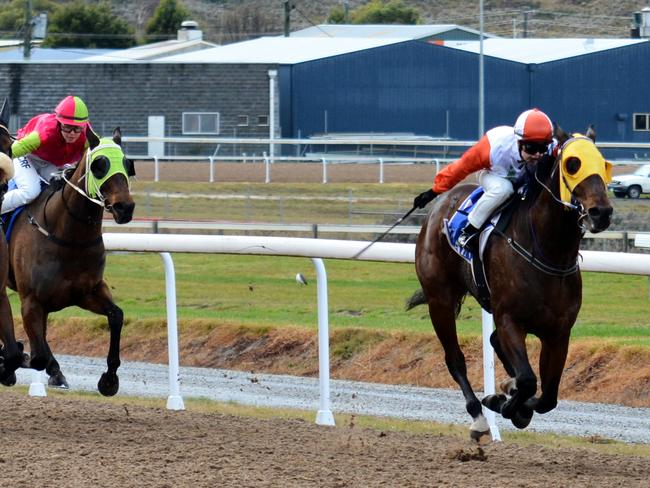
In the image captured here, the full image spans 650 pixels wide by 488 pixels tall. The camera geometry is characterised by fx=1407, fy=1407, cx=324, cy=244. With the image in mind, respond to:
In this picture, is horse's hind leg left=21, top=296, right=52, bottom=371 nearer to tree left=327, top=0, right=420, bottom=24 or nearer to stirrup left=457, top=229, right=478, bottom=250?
stirrup left=457, top=229, right=478, bottom=250

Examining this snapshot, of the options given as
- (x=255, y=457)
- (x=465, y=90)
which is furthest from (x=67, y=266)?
(x=465, y=90)

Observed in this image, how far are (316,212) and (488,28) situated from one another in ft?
206

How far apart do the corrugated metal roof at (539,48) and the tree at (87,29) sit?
97.6 ft

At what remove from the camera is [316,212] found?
25.1 meters

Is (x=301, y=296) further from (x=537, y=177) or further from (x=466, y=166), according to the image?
(x=537, y=177)

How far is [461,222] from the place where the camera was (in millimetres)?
7395

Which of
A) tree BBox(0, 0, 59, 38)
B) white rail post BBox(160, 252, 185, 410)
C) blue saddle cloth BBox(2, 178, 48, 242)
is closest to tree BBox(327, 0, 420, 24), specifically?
tree BBox(0, 0, 59, 38)

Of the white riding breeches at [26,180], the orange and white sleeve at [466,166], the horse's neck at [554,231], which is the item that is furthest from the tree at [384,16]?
the horse's neck at [554,231]

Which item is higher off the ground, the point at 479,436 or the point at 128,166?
the point at 128,166

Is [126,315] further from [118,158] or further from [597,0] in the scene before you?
[597,0]

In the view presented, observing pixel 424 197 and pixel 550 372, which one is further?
pixel 424 197

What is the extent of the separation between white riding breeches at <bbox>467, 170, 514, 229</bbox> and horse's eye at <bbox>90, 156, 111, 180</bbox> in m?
2.10

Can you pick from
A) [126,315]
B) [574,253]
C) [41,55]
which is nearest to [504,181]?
[574,253]

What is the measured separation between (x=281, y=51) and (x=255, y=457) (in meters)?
38.5
